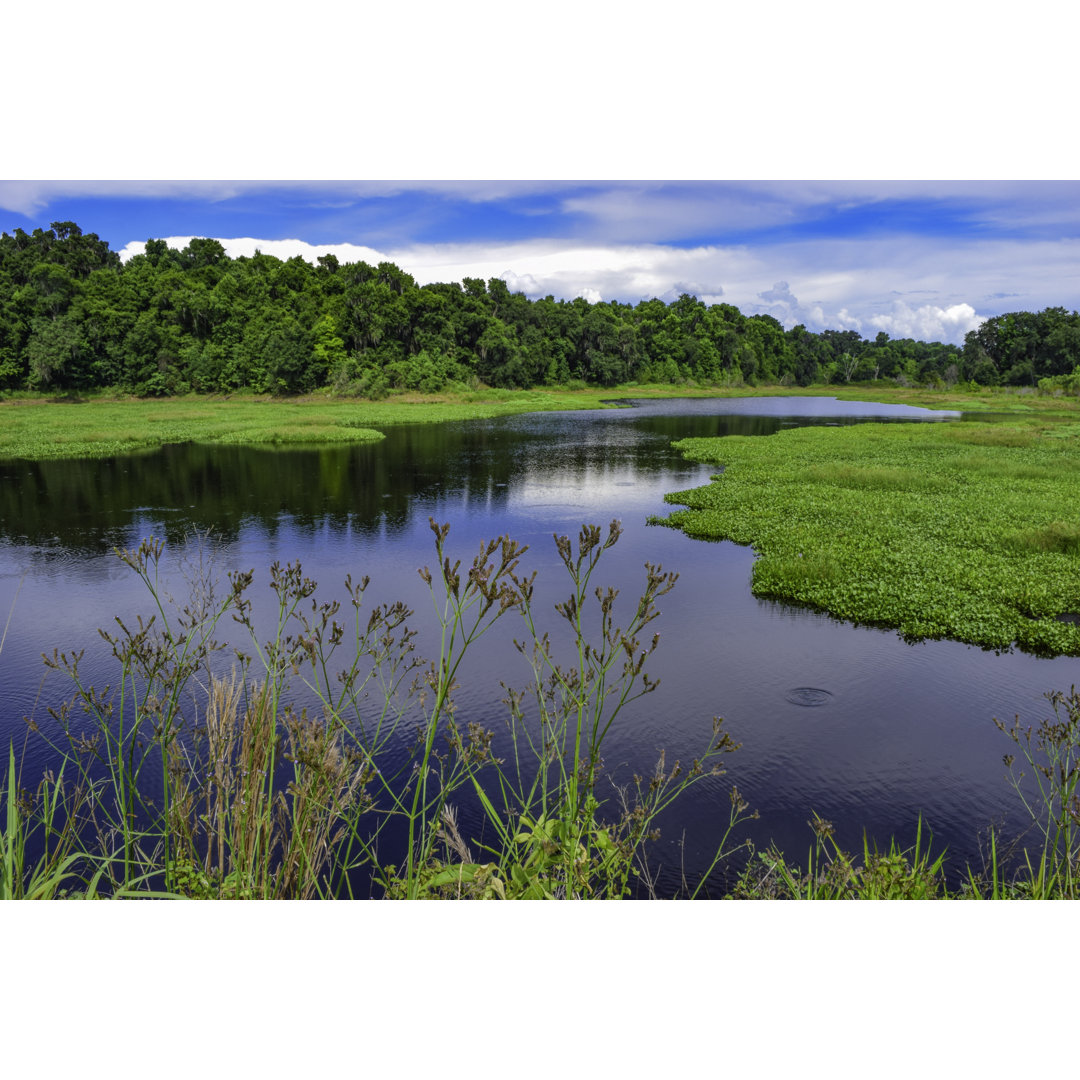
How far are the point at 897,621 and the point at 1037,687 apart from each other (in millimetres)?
2354

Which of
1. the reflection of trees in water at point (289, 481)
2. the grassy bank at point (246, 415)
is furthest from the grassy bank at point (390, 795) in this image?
the grassy bank at point (246, 415)

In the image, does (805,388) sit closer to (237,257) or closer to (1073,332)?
(1073,332)

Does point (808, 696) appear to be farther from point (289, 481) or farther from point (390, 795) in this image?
point (289, 481)

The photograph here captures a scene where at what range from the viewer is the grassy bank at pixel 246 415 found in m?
35.7

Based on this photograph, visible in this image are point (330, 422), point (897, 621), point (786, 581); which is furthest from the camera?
point (330, 422)

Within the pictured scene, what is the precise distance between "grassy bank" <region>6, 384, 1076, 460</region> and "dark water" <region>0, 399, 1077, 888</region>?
28.0 feet

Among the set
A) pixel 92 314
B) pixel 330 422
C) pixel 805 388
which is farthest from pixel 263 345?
pixel 805 388

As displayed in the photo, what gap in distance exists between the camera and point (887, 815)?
22.8 ft

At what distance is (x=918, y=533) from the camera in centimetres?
1608

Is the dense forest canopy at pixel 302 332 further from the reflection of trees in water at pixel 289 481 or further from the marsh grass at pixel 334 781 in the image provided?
the marsh grass at pixel 334 781

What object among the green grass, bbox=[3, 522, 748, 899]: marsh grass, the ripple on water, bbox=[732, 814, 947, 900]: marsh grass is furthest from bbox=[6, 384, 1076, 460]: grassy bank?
bbox=[732, 814, 947, 900]: marsh grass

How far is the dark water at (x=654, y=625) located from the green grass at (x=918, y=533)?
733 millimetres

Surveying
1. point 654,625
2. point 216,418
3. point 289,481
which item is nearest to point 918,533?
point 654,625

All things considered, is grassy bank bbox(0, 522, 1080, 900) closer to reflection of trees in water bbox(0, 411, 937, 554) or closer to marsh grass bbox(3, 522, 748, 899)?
marsh grass bbox(3, 522, 748, 899)
